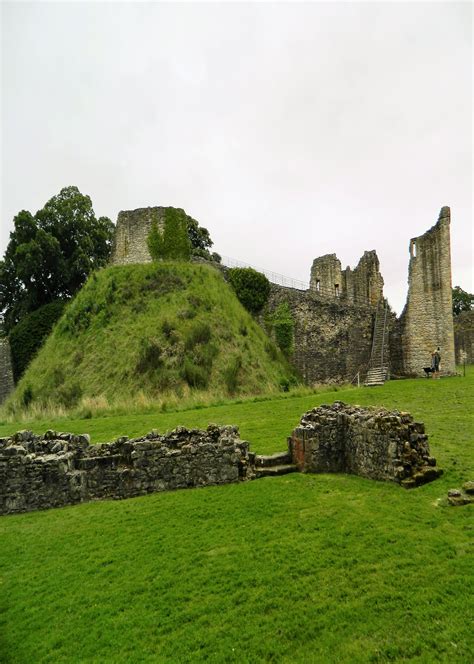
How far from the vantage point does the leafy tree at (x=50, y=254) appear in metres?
40.5

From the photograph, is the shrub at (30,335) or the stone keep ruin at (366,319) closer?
the stone keep ruin at (366,319)

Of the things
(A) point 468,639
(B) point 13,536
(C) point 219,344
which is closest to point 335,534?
(A) point 468,639

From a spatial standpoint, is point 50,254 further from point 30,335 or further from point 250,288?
point 250,288

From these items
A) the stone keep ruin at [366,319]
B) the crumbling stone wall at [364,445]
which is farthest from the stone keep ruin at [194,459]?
the stone keep ruin at [366,319]

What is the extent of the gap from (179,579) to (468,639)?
12.2ft

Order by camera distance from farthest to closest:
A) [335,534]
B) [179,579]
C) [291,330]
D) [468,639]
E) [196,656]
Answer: [291,330] → [335,534] → [179,579] → [196,656] → [468,639]

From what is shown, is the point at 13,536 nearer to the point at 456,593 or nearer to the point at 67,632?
the point at 67,632

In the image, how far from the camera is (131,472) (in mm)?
10188

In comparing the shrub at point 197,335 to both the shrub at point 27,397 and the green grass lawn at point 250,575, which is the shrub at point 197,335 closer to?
the shrub at point 27,397

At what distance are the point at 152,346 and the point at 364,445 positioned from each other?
17.2 meters

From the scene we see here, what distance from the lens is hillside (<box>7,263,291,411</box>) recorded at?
78.7 feet

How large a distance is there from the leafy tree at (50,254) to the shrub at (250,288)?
608 inches

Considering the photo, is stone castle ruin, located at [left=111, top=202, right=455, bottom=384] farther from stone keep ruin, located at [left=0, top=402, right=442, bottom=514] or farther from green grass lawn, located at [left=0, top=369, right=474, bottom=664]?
green grass lawn, located at [left=0, top=369, right=474, bottom=664]

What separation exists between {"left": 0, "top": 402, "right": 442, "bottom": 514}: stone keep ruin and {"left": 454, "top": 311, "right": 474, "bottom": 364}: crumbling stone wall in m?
35.8
